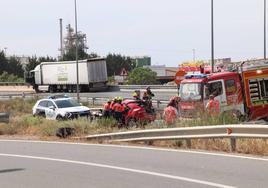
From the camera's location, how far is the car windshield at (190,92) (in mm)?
25062

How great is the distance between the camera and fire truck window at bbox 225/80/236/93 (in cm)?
2392

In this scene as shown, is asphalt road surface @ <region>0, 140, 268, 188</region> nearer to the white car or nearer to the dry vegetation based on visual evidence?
the dry vegetation

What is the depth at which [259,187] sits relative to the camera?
8.63m

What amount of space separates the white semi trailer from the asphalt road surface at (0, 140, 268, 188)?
152 ft

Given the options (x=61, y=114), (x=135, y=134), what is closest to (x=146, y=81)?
(x=61, y=114)

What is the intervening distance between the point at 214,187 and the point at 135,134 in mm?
6481

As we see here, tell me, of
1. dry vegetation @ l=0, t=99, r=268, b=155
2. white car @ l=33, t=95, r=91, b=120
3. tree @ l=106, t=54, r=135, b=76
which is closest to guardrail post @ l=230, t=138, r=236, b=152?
dry vegetation @ l=0, t=99, r=268, b=155

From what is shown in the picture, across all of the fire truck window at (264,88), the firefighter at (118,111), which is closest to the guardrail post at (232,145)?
the firefighter at (118,111)

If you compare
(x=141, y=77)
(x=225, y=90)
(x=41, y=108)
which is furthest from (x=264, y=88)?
(x=141, y=77)

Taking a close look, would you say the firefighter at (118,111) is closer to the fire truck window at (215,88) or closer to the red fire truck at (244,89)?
the red fire truck at (244,89)

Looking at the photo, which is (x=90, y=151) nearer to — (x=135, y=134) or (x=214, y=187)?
(x=135, y=134)

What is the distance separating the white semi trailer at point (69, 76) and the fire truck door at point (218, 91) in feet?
121

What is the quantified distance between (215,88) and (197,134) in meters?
11.1

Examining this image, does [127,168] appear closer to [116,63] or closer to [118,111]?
[118,111]
